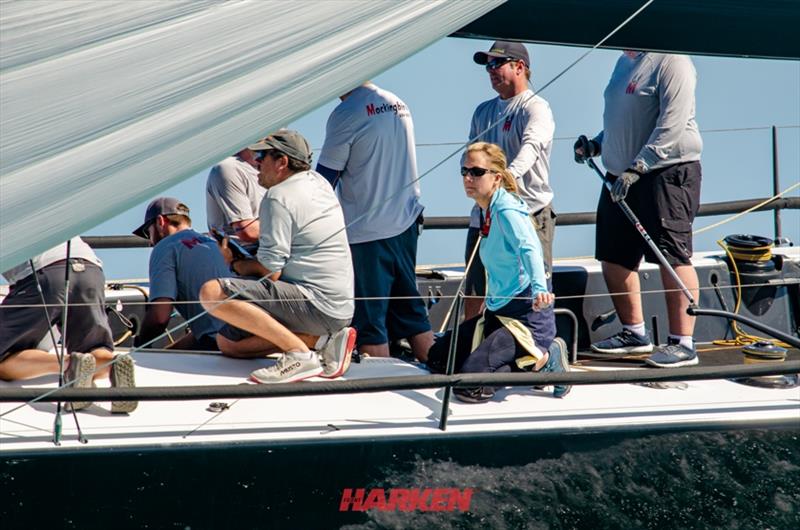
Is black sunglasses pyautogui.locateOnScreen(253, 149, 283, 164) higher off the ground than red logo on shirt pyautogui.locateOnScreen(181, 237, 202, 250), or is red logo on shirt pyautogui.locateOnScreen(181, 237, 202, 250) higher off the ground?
black sunglasses pyautogui.locateOnScreen(253, 149, 283, 164)

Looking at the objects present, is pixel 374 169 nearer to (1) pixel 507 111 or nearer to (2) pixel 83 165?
(1) pixel 507 111

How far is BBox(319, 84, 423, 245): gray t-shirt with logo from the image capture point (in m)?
5.09

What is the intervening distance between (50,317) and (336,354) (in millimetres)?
1080

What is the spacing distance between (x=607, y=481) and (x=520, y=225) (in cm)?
101

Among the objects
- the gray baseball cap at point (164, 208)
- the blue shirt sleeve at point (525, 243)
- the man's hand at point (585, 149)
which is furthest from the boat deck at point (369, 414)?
the man's hand at point (585, 149)

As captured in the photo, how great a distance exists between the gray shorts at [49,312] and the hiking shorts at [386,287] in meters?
1.19

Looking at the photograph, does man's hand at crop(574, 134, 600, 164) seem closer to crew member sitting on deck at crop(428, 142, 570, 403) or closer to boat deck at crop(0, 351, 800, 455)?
crew member sitting on deck at crop(428, 142, 570, 403)

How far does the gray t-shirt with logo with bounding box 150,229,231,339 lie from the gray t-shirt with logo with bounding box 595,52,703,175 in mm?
1873

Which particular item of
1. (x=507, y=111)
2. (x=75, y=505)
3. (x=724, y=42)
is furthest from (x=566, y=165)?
(x=75, y=505)

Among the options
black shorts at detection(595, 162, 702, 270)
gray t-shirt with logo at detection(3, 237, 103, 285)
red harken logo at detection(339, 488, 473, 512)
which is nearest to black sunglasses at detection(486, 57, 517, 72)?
black shorts at detection(595, 162, 702, 270)

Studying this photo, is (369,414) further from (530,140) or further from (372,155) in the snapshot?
(530,140)

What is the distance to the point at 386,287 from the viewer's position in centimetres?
511

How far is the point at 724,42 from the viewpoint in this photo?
3744 mm

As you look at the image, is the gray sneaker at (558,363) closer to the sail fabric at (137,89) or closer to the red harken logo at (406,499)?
the red harken logo at (406,499)
